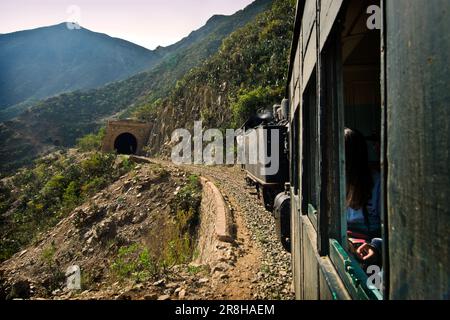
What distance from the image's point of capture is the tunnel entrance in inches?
1532

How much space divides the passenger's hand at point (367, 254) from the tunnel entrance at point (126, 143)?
3880cm

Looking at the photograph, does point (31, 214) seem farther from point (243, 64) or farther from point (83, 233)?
point (243, 64)

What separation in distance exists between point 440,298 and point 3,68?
474ft

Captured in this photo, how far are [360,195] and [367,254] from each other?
0.60 m

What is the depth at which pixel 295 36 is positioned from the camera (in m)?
4.47

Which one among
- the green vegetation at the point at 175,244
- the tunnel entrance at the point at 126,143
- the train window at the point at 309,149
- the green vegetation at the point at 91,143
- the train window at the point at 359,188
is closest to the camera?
the train window at the point at 359,188

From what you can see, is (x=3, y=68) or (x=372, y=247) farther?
(x=3, y=68)

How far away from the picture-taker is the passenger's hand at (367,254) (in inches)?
87.8

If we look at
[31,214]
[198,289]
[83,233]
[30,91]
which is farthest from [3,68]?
[198,289]

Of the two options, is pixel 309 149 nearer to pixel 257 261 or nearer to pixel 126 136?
pixel 257 261

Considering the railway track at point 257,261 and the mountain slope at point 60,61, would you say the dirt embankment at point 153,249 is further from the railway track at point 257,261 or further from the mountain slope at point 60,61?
the mountain slope at point 60,61

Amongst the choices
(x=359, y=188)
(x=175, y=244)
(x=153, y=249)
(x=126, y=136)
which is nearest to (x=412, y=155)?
(x=359, y=188)

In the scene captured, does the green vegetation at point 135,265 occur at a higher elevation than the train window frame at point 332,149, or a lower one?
lower

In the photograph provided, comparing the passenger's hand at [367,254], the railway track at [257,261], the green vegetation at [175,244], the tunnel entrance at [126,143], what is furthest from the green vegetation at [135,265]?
the tunnel entrance at [126,143]
